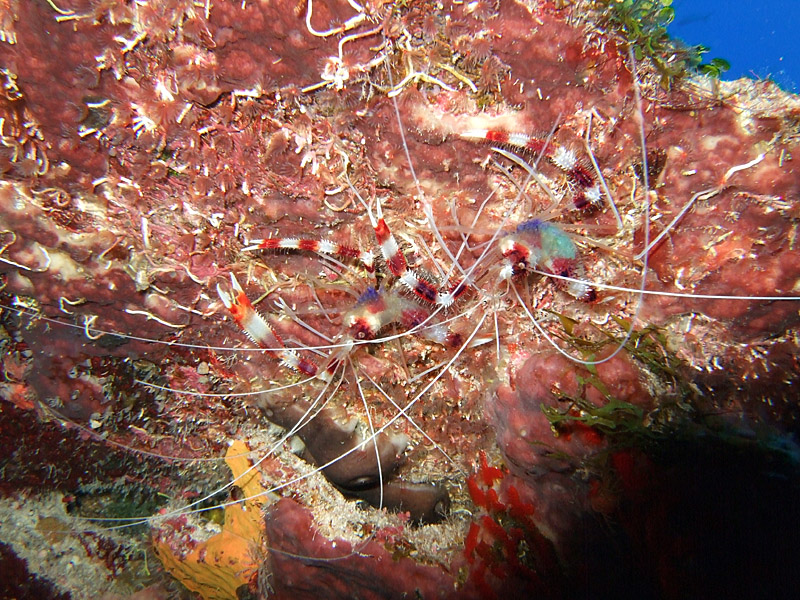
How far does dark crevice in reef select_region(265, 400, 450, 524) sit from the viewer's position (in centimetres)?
413

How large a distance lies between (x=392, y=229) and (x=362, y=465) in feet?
8.50

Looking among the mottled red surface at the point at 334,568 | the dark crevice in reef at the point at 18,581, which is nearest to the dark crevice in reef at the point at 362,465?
the mottled red surface at the point at 334,568

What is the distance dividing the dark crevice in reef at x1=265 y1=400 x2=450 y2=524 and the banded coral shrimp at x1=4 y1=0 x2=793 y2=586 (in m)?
0.30

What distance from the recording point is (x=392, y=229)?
10.2ft

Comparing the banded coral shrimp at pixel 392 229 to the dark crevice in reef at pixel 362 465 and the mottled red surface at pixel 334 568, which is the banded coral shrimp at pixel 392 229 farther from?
the dark crevice in reef at pixel 362 465

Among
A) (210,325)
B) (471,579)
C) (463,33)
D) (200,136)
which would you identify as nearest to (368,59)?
(463,33)

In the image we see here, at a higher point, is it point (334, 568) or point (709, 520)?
point (709, 520)

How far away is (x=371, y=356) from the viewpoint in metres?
3.71

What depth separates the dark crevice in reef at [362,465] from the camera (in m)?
4.13

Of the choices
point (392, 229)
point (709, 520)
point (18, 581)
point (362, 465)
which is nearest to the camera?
point (709, 520)

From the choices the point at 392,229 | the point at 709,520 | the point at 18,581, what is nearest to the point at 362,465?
the point at 392,229

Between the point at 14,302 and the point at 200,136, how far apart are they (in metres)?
2.83

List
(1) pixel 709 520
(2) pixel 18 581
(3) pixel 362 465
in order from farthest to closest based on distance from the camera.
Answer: (2) pixel 18 581, (3) pixel 362 465, (1) pixel 709 520

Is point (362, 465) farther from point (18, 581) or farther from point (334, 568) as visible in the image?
point (18, 581)
